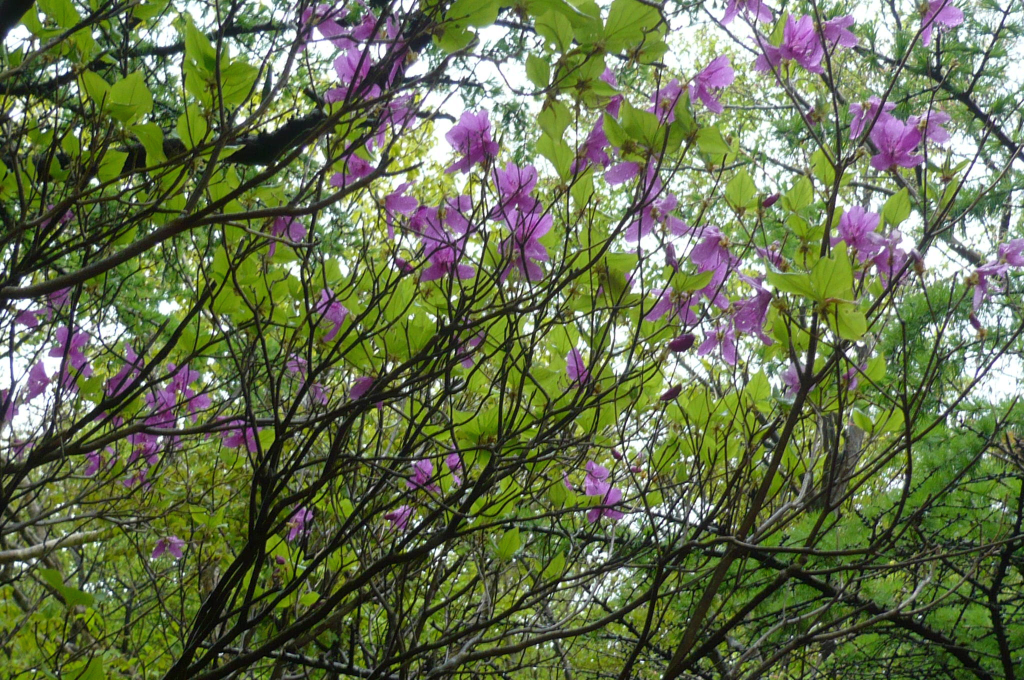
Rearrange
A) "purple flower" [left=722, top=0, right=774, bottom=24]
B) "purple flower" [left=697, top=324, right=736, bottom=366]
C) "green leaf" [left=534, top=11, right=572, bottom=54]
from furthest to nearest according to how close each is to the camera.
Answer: "purple flower" [left=697, top=324, right=736, bottom=366] → "purple flower" [left=722, top=0, right=774, bottom=24] → "green leaf" [left=534, top=11, right=572, bottom=54]

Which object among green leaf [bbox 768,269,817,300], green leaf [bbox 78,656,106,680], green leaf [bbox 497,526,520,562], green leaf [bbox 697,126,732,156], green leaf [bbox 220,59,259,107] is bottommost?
green leaf [bbox 78,656,106,680]

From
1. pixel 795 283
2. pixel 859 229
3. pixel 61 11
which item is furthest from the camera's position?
pixel 859 229

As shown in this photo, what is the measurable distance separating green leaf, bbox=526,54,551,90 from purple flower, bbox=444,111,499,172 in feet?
0.69

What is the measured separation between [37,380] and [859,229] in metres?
2.35

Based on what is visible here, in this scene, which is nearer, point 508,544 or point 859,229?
point 859,229

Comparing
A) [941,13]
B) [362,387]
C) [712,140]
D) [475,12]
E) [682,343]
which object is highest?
[941,13]

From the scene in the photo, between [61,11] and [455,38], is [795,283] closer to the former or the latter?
[455,38]

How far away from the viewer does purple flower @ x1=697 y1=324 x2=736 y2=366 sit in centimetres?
182

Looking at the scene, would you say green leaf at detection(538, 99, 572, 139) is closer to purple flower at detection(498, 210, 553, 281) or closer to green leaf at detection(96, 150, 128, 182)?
purple flower at detection(498, 210, 553, 281)

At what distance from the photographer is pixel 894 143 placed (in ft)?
5.32

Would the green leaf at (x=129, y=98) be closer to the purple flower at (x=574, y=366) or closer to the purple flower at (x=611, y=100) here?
the purple flower at (x=611, y=100)

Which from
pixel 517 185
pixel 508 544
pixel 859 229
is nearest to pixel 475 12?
pixel 517 185

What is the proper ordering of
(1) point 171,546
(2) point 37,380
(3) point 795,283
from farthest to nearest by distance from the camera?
(1) point 171,546 → (2) point 37,380 → (3) point 795,283

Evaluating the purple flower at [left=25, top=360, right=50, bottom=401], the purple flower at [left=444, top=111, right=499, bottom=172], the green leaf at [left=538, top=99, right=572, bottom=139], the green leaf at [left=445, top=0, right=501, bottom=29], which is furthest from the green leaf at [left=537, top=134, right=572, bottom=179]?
the purple flower at [left=25, top=360, right=50, bottom=401]
